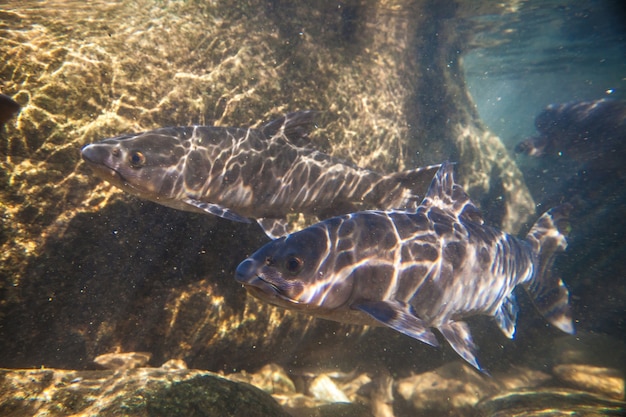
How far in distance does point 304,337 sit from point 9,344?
3.96 m

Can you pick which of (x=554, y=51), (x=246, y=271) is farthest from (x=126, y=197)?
(x=554, y=51)

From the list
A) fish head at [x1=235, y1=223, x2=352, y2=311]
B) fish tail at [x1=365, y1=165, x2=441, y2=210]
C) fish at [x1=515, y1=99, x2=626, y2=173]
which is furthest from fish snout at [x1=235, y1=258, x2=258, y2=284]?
fish at [x1=515, y1=99, x2=626, y2=173]

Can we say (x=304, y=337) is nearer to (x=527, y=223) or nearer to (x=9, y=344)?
(x=9, y=344)

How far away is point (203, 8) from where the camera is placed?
20.5 feet

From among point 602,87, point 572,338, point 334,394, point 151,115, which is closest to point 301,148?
point 151,115

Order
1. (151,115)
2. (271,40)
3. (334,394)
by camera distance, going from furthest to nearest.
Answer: (271,40)
(334,394)
(151,115)

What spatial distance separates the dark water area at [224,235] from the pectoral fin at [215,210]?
0.80 metres

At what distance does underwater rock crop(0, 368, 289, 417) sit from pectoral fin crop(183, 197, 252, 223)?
72.5 inches

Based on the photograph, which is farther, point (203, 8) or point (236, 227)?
point (203, 8)

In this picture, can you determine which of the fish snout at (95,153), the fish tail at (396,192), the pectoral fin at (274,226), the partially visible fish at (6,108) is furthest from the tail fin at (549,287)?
the partially visible fish at (6,108)

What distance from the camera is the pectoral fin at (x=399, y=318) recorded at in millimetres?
3061

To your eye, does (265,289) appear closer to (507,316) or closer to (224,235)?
(224,235)

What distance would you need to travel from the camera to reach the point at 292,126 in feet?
16.6

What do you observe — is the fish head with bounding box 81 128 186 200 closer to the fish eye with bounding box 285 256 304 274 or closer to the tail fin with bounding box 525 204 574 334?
the fish eye with bounding box 285 256 304 274
